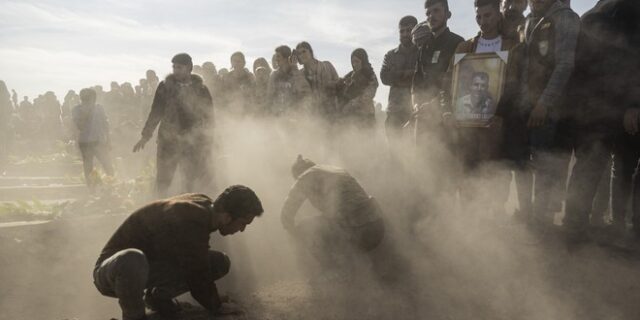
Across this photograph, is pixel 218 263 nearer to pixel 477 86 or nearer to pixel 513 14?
pixel 477 86

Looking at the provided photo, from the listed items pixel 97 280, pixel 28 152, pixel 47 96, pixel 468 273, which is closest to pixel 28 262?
pixel 97 280

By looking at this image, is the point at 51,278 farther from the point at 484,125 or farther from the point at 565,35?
the point at 565,35

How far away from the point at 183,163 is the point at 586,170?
5148 millimetres

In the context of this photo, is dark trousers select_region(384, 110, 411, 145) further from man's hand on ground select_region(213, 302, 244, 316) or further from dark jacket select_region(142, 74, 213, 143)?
man's hand on ground select_region(213, 302, 244, 316)

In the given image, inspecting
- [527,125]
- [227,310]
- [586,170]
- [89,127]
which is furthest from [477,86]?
[89,127]

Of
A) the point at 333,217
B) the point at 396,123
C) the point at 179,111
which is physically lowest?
the point at 333,217

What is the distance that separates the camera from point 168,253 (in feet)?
11.1

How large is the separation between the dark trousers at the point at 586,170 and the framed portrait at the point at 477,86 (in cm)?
84

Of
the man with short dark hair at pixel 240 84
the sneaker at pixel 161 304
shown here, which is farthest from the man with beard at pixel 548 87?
the man with short dark hair at pixel 240 84

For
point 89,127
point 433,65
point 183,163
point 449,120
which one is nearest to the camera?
point 449,120

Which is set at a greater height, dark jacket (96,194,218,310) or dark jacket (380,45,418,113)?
dark jacket (380,45,418,113)

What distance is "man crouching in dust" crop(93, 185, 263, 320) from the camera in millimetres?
3062

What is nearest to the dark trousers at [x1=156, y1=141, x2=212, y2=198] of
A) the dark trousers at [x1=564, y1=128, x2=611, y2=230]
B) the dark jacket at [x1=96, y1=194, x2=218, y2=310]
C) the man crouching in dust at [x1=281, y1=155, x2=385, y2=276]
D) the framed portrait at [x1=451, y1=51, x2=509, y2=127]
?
the man crouching in dust at [x1=281, y1=155, x2=385, y2=276]

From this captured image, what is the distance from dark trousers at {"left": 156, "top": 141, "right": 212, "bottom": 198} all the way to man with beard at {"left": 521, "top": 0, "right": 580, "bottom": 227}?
450 cm
